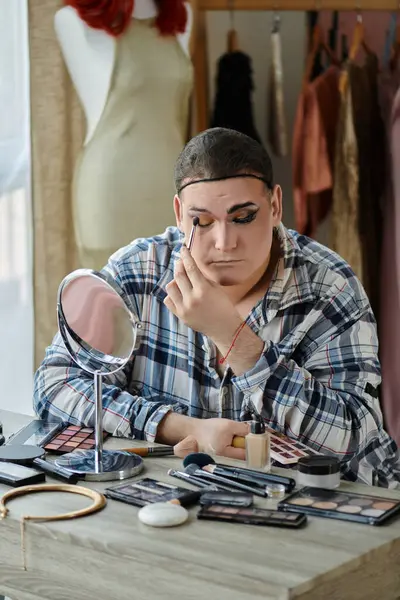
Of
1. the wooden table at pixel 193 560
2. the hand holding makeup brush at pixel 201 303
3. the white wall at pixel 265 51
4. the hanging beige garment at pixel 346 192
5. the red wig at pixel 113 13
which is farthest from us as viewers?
the white wall at pixel 265 51

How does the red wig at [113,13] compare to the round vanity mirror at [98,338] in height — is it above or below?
above

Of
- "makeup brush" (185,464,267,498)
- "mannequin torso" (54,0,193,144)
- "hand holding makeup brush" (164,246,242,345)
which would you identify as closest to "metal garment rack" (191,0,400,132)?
"mannequin torso" (54,0,193,144)

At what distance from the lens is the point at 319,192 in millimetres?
2910

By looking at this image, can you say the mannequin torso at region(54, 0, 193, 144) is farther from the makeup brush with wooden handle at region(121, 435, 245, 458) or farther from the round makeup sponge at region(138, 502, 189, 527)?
the round makeup sponge at region(138, 502, 189, 527)

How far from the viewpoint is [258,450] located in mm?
1594

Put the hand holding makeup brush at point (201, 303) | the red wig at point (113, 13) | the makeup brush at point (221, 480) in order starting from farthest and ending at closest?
the red wig at point (113, 13) < the hand holding makeup brush at point (201, 303) < the makeup brush at point (221, 480)

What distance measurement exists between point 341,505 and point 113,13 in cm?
152

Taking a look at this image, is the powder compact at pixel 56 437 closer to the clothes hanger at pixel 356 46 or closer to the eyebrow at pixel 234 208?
the eyebrow at pixel 234 208

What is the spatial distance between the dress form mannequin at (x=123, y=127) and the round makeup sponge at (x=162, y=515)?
1.32 m

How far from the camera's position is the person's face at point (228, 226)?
5.99ft

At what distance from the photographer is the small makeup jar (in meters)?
1.49

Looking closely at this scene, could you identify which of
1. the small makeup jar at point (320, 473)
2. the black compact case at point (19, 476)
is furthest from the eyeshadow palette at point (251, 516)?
the black compact case at point (19, 476)

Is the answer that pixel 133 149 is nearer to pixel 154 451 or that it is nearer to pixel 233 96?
pixel 233 96

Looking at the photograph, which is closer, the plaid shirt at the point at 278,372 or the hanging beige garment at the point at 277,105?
the plaid shirt at the point at 278,372
